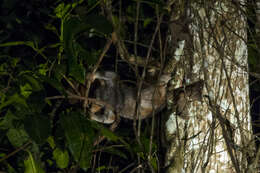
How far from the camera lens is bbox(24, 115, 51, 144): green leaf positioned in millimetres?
1259

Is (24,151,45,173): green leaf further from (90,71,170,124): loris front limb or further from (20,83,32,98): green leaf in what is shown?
(90,71,170,124): loris front limb

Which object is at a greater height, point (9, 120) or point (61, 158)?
point (9, 120)

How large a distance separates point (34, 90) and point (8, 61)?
0.57 meters

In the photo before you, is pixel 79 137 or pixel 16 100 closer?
pixel 79 137

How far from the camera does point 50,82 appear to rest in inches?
50.6

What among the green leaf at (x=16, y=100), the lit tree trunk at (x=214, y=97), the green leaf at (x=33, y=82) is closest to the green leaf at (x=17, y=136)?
the green leaf at (x=16, y=100)

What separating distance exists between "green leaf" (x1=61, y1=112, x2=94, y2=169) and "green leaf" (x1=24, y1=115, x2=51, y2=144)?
0.24 feet

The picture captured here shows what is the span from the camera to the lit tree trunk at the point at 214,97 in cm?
155

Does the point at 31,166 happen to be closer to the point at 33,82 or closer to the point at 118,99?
the point at 33,82

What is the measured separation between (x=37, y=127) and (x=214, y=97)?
2.78ft

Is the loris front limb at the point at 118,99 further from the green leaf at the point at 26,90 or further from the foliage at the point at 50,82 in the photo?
the green leaf at the point at 26,90

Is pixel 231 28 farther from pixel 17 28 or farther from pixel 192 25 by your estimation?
pixel 17 28

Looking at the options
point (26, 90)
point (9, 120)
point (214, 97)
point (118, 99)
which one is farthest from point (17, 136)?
point (214, 97)

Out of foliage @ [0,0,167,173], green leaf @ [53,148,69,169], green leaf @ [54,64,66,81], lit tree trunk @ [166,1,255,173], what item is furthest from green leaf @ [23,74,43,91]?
lit tree trunk @ [166,1,255,173]
